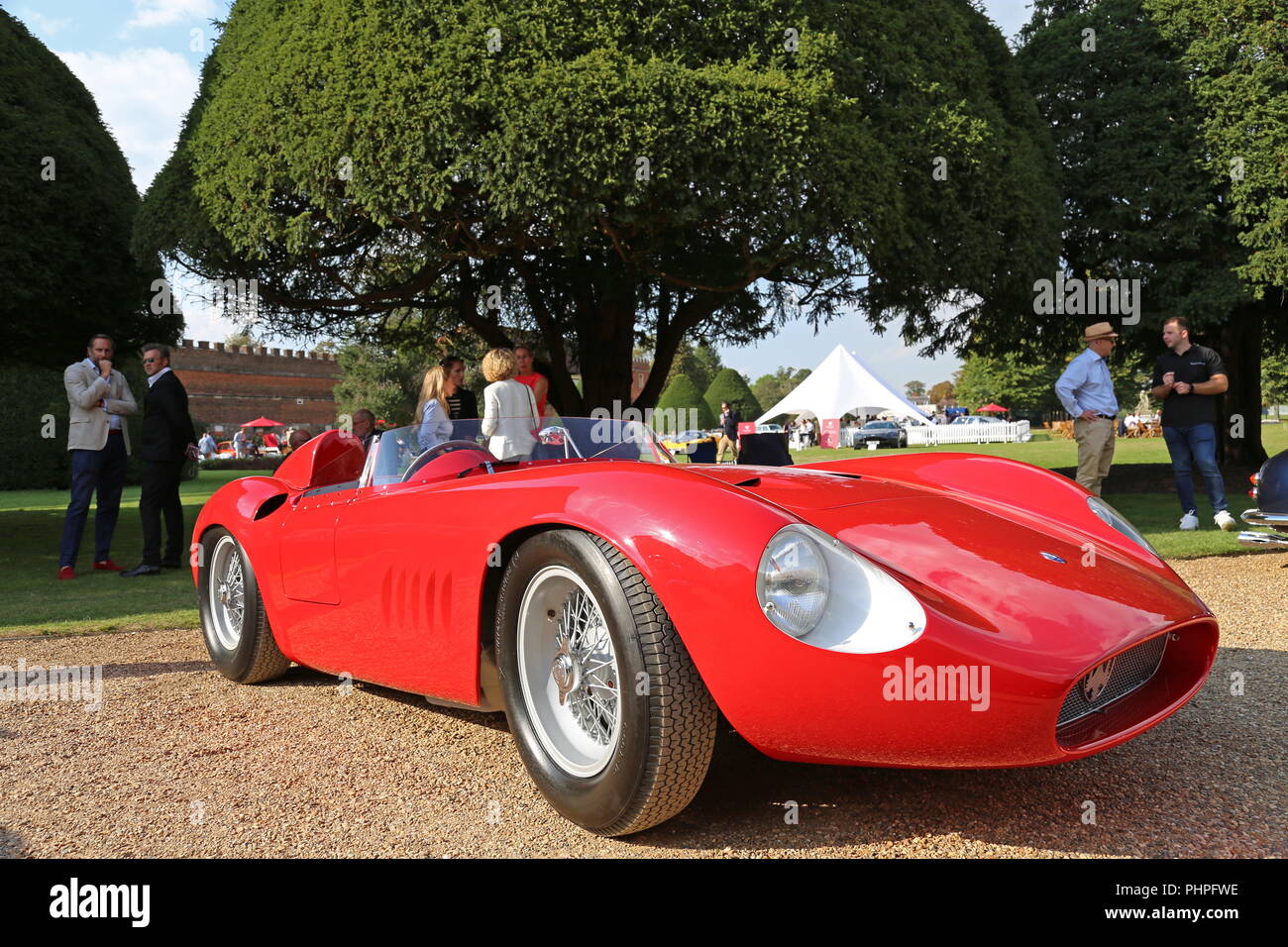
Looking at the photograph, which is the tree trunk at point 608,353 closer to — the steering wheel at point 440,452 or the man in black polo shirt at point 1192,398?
the man in black polo shirt at point 1192,398

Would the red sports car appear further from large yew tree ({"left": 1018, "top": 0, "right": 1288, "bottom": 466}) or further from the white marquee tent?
the white marquee tent

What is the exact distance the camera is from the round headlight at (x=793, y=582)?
221cm

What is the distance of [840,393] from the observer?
1628 inches

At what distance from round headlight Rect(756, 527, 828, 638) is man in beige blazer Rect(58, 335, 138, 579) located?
23.2ft

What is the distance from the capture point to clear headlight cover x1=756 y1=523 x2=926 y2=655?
7.20 ft

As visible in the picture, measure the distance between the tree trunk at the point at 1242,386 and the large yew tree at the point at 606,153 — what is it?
17.7 feet

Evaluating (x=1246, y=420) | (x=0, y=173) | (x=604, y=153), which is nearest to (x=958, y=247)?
(x=604, y=153)

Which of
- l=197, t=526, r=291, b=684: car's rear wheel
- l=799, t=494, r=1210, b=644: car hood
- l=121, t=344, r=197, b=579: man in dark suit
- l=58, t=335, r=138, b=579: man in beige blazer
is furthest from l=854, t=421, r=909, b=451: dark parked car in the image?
l=799, t=494, r=1210, b=644: car hood

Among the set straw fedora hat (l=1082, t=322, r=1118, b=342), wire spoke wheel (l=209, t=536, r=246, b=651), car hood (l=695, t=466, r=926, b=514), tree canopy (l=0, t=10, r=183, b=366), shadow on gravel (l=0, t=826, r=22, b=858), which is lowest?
shadow on gravel (l=0, t=826, r=22, b=858)
